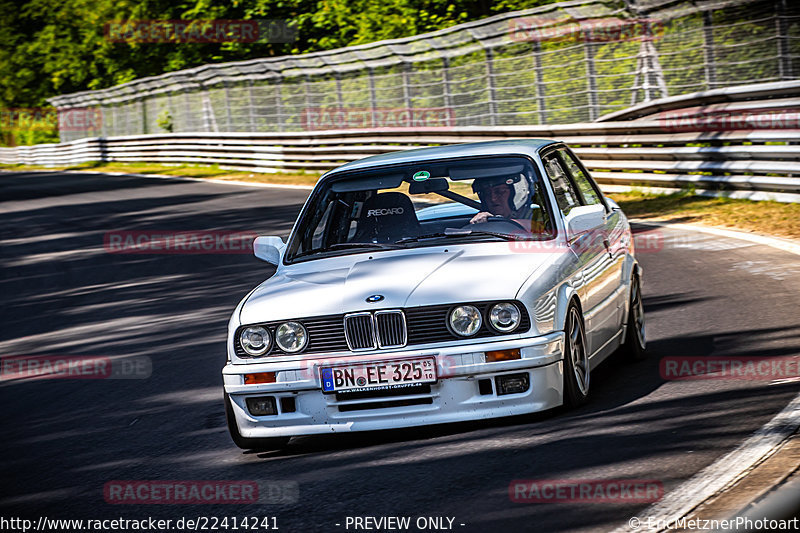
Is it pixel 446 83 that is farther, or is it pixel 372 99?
pixel 372 99

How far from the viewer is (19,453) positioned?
6.63 metres

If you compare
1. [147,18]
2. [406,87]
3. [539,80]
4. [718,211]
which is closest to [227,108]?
[406,87]

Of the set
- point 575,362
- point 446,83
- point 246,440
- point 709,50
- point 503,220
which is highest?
point 709,50

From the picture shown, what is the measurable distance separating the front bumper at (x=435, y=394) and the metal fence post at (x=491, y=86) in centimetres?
1945

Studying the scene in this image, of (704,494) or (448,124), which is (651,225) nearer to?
(704,494)

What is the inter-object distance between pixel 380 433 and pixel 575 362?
3.61ft

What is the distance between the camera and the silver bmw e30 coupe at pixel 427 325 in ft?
18.4

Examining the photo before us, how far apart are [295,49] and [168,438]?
42.5m

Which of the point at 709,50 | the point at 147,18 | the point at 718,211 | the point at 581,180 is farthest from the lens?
the point at 147,18

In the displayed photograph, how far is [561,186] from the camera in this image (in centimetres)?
715

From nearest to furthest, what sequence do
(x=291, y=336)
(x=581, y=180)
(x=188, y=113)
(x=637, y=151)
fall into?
(x=291, y=336)
(x=581, y=180)
(x=637, y=151)
(x=188, y=113)

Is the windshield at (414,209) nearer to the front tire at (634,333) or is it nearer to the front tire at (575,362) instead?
the front tire at (575,362)

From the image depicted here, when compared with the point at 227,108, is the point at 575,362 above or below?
below

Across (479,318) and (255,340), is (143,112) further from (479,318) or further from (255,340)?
(479,318)
